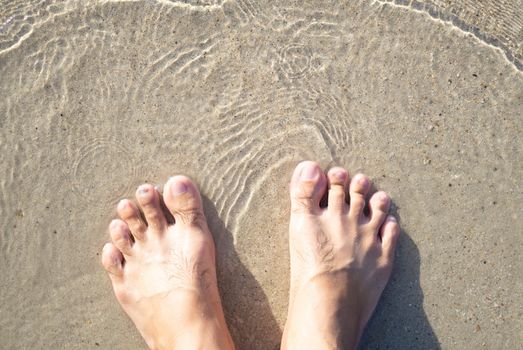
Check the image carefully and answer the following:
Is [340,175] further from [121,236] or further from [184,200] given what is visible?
[121,236]

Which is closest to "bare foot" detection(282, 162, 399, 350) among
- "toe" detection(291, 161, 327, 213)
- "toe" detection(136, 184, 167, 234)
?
"toe" detection(291, 161, 327, 213)

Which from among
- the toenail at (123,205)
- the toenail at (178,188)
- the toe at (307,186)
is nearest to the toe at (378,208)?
the toe at (307,186)

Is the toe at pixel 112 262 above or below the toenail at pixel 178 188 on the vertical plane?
below

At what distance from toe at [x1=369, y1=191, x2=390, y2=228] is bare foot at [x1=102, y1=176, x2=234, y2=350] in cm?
77

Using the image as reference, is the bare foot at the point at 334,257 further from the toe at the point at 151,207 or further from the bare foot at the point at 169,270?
the toe at the point at 151,207

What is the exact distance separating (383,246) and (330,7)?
1138 millimetres

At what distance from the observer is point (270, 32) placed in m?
2.12

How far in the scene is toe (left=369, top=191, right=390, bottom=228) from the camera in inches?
84.0

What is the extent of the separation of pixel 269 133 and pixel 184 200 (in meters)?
0.50

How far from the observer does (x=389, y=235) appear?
2.15 m

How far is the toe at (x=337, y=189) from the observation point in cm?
212

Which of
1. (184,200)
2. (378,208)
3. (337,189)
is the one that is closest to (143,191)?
(184,200)

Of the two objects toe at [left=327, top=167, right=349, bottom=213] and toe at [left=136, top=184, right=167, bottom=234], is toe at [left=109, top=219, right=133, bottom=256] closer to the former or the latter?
toe at [left=136, top=184, right=167, bottom=234]

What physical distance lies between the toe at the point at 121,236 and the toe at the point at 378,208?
3.82 ft
